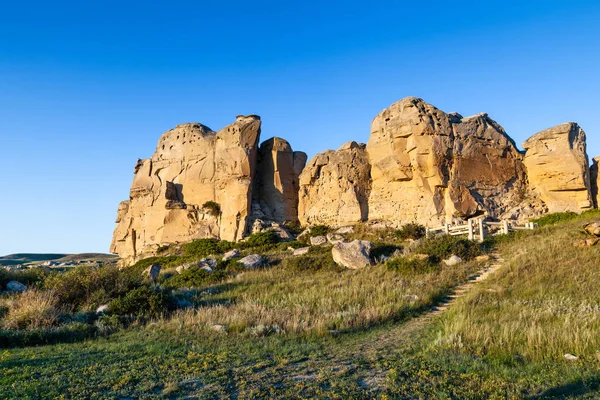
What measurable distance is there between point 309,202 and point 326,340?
87.2 ft

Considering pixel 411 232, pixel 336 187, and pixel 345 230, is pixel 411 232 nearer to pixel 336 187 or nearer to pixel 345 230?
pixel 345 230

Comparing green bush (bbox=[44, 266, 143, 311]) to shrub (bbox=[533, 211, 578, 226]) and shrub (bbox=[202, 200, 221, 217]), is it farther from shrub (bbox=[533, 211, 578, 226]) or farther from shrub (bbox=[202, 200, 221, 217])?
shrub (bbox=[533, 211, 578, 226])

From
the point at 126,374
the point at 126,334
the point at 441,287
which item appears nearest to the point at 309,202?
the point at 441,287

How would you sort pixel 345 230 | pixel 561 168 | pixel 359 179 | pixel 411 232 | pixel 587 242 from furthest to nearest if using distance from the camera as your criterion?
pixel 359 179, pixel 345 230, pixel 561 168, pixel 411 232, pixel 587 242

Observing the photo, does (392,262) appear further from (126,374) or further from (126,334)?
(126,374)

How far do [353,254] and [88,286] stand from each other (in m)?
10.8

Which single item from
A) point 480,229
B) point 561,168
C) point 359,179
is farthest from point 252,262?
point 561,168

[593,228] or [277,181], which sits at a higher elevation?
[277,181]

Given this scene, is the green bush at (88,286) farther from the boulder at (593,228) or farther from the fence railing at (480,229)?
the boulder at (593,228)

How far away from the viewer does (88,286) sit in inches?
531

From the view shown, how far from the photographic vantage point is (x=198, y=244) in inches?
1250

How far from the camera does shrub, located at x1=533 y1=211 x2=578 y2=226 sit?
83.8 ft

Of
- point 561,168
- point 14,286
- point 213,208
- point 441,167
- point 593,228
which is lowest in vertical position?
point 14,286

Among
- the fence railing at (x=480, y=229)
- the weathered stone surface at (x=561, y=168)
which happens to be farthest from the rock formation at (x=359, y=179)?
the fence railing at (x=480, y=229)
